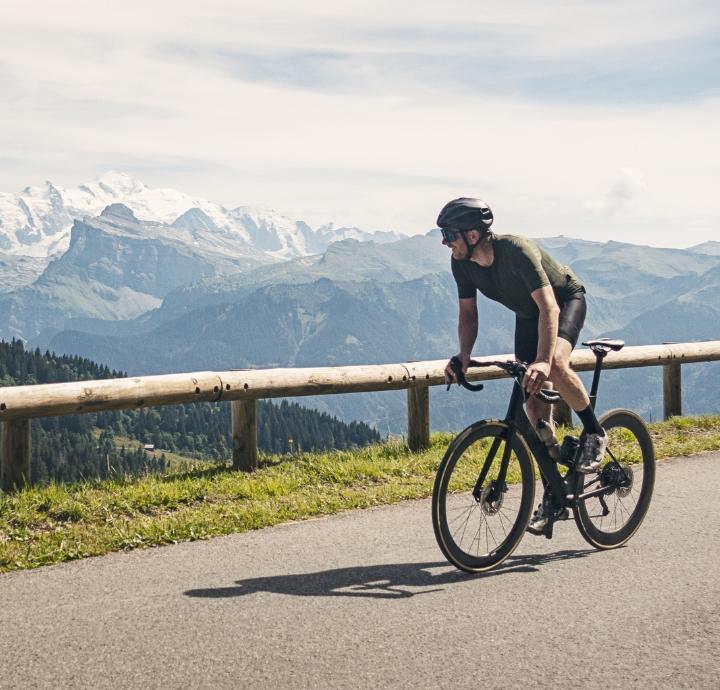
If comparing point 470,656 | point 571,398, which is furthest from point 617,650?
point 571,398

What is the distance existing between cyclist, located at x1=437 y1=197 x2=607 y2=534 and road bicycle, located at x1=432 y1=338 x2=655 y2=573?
0.46 ft

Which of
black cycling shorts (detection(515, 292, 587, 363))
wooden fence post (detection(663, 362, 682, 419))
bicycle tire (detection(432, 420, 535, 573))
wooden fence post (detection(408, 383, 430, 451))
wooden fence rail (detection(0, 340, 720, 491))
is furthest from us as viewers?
wooden fence post (detection(663, 362, 682, 419))

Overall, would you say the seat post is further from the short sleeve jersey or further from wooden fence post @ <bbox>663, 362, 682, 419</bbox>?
wooden fence post @ <bbox>663, 362, 682, 419</bbox>

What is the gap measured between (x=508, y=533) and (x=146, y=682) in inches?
98.8

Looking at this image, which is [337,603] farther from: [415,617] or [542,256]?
[542,256]

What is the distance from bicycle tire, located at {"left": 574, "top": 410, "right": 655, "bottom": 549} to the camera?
5957 millimetres

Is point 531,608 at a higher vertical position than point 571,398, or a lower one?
lower

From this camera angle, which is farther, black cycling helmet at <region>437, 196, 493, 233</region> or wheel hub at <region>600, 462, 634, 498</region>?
wheel hub at <region>600, 462, 634, 498</region>

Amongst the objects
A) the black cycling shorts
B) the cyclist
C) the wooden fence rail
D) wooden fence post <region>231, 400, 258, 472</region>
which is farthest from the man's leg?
wooden fence post <region>231, 400, 258, 472</region>

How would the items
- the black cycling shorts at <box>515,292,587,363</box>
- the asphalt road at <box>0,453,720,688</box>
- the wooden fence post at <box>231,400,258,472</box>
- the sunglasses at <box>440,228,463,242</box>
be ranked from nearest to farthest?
the asphalt road at <box>0,453,720,688</box> → the sunglasses at <box>440,228,463,242</box> → the black cycling shorts at <box>515,292,587,363</box> → the wooden fence post at <box>231,400,258,472</box>

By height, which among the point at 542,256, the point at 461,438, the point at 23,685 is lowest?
the point at 23,685

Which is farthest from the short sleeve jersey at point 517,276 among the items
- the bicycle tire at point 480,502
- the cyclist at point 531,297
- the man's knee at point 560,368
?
the bicycle tire at point 480,502

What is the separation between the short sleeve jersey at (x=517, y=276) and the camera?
18.0 feet

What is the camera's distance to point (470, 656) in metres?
4.06
